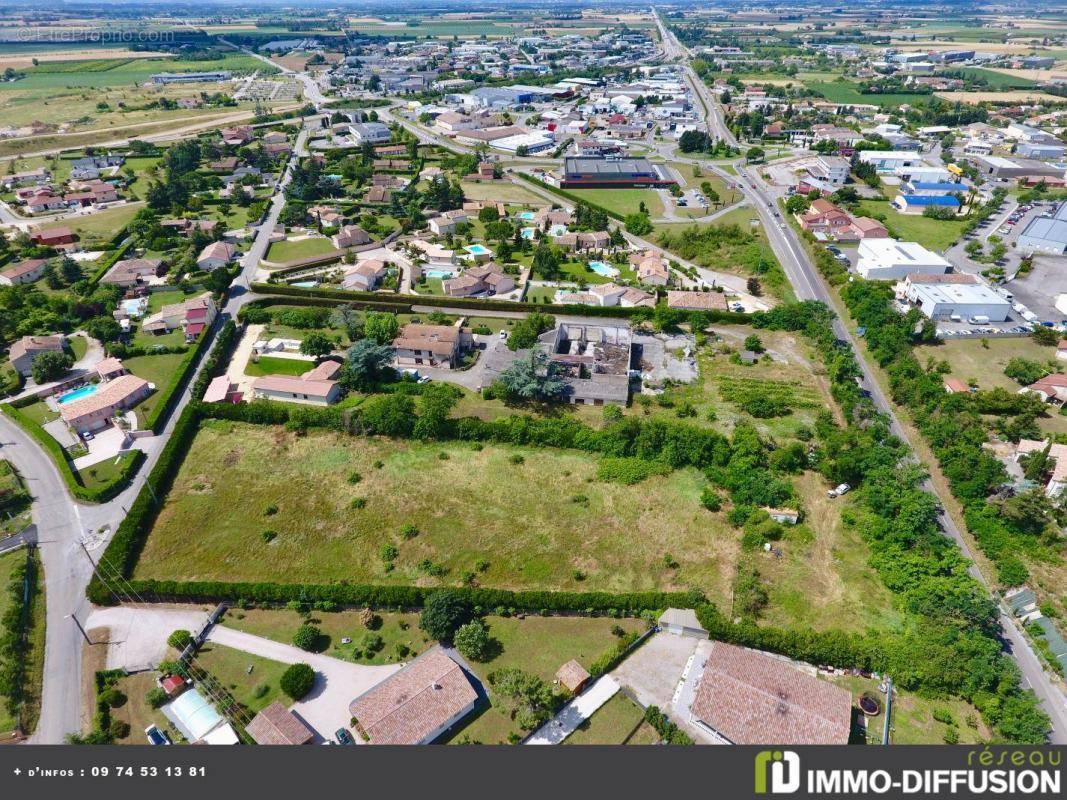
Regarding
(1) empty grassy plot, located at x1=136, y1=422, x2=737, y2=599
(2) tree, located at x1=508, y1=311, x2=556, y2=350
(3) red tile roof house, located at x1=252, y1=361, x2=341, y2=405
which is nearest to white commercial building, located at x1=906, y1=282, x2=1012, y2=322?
(1) empty grassy plot, located at x1=136, y1=422, x2=737, y2=599

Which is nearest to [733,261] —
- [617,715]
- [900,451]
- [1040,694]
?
[900,451]

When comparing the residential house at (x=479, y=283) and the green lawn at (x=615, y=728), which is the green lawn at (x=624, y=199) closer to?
the residential house at (x=479, y=283)

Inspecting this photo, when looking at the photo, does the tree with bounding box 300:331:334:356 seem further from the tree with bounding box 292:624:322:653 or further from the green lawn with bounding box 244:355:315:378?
the tree with bounding box 292:624:322:653

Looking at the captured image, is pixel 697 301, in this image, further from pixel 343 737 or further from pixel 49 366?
pixel 49 366

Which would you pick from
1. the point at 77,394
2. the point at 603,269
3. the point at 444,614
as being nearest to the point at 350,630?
the point at 444,614

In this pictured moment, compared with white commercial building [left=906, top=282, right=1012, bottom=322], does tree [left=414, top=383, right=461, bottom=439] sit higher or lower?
lower

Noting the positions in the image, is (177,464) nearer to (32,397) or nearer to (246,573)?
(246,573)
